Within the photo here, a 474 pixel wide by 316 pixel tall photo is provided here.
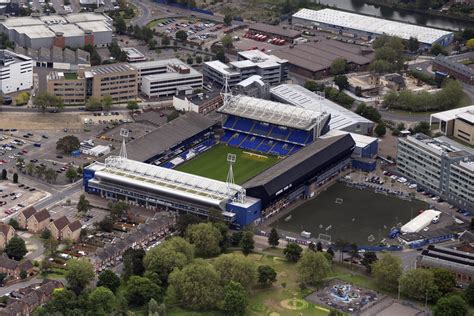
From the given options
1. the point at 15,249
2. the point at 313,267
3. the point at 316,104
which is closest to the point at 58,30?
the point at 316,104

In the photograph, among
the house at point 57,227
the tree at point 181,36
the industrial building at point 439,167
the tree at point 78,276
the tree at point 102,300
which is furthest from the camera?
the tree at point 181,36

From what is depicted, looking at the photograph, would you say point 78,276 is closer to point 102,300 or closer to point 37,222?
point 102,300

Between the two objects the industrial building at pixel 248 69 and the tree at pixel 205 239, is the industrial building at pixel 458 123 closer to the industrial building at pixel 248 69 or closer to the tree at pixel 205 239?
the industrial building at pixel 248 69

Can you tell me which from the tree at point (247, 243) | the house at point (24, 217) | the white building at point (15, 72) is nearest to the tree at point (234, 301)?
the tree at point (247, 243)

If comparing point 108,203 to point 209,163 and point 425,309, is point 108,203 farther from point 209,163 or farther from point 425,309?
point 425,309

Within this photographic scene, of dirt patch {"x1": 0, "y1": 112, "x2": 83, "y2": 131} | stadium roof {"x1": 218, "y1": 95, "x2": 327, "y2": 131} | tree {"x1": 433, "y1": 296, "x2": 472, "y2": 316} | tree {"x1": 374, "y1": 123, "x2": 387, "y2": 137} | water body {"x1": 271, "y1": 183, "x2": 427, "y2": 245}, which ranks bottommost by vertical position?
water body {"x1": 271, "y1": 183, "x2": 427, "y2": 245}

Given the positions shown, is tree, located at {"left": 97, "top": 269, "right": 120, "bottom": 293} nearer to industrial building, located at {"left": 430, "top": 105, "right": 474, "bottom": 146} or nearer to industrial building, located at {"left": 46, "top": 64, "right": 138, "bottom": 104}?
industrial building, located at {"left": 46, "top": 64, "right": 138, "bottom": 104}

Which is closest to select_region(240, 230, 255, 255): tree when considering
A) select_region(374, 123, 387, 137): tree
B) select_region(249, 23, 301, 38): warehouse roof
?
select_region(374, 123, 387, 137): tree
